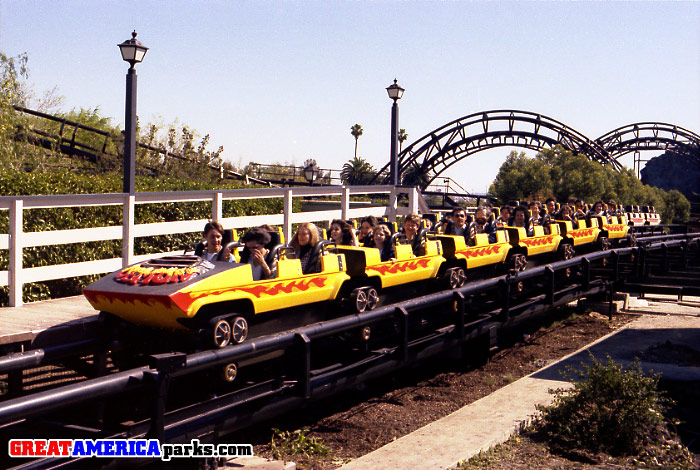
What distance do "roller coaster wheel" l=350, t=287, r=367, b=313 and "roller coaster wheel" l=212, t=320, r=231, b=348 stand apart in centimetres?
188

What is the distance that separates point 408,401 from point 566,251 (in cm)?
601

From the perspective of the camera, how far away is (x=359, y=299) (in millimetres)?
7516

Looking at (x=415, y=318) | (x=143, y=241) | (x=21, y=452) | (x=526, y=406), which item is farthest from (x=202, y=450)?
(x=143, y=241)

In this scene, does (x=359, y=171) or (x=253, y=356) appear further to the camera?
(x=359, y=171)

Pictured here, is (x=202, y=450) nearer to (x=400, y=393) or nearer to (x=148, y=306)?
(x=148, y=306)

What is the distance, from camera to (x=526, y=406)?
22.1 feet

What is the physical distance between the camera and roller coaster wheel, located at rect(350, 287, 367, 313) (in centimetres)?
749

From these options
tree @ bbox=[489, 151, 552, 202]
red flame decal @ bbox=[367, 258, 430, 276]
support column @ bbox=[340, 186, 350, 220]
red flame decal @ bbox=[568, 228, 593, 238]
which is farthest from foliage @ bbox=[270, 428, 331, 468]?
tree @ bbox=[489, 151, 552, 202]

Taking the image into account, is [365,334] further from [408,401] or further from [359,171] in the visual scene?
[359,171]

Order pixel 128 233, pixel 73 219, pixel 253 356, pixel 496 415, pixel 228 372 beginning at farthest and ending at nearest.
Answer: pixel 73 219, pixel 128 233, pixel 496 415, pixel 228 372, pixel 253 356

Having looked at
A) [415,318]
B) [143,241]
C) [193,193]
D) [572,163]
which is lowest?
[415,318]

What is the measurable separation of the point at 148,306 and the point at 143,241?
5.33 metres

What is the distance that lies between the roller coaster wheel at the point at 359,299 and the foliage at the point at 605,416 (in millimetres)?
2085

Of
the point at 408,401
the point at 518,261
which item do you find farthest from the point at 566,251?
the point at 408,401
